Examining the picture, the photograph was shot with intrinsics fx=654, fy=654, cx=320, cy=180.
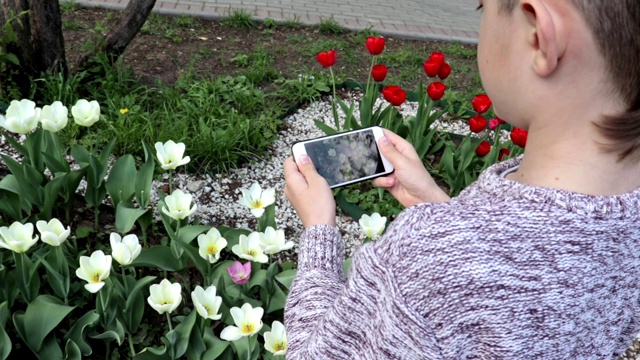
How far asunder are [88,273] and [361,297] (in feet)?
3.25

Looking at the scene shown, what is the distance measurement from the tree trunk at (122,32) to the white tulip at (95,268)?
7.00ft

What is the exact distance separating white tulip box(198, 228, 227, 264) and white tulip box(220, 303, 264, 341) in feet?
0.87

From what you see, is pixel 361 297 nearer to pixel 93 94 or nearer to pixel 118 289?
pixel 118 289

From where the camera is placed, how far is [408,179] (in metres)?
1.53

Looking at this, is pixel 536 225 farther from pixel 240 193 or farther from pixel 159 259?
pixel 240 193

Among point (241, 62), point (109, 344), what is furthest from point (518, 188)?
point (241, 62)

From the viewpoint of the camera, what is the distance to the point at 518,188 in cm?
92

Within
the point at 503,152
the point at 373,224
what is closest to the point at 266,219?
the point at 373,224

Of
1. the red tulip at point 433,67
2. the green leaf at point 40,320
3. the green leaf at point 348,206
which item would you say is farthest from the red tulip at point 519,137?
the green leaf at point 40,320

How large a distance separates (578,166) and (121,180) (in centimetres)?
170

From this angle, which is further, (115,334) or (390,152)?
(115,334)

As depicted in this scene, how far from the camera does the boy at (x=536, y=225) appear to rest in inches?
33.5

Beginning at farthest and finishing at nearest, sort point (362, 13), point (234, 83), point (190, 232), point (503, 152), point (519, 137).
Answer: point (362, 13) → point (234, 83) → point (503, 152) → point (519, 137) → point (190, 232)

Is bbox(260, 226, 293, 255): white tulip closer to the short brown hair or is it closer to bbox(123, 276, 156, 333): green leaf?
bbox(123, 276, 156, 333): green leaf
